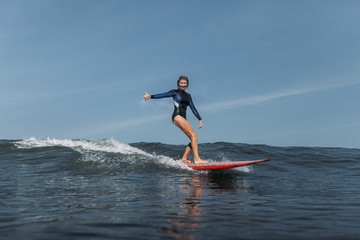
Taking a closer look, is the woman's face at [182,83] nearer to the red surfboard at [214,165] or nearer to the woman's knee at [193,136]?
the woman's knee at [193,136]

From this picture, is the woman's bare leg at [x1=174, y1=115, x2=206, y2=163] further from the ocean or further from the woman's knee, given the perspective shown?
the ocean

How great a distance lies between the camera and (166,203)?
191 inches

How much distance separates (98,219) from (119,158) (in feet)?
26.7

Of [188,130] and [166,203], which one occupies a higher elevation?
[188,130]

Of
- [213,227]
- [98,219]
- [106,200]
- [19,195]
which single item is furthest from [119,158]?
[213,227]

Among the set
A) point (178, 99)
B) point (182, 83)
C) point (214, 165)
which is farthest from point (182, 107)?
point (214, 165)

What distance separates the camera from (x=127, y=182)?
746cm

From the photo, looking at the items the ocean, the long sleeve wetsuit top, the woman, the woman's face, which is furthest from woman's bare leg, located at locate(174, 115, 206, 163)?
the woman's face

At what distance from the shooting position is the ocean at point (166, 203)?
3.27m

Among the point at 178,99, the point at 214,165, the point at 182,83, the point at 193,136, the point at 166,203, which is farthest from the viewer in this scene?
the point at 182,83

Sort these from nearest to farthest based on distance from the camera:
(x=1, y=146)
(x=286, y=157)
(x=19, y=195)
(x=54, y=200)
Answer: (x=54, y=200), (x=19, y=195), (x=286, y=157), (x=1, y=146)

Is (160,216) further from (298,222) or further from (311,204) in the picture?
(311,204)

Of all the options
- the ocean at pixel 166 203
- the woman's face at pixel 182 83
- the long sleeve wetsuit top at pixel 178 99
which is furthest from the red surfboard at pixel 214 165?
the woman's face at pixel 182 83

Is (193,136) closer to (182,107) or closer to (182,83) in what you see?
(182,107)
